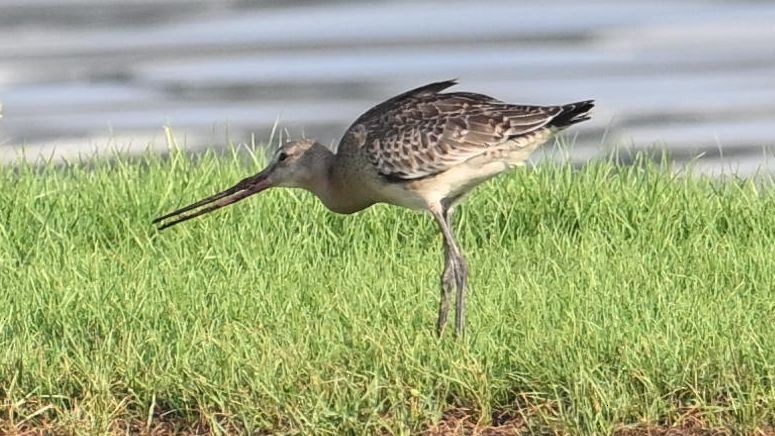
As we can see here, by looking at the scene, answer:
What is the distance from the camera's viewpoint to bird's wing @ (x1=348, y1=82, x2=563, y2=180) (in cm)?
794

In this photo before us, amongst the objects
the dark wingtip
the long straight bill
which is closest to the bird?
the dark wingtip

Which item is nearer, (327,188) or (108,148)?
(327,188)

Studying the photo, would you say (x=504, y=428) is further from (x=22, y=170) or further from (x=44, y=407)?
(x=22, y=170)

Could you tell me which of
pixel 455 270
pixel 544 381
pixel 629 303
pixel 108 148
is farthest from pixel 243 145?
pixel 544 381

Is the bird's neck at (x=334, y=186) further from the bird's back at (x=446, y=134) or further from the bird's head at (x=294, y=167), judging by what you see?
the bird's back at (x=446, y=134)

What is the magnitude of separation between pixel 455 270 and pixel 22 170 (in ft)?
11.5

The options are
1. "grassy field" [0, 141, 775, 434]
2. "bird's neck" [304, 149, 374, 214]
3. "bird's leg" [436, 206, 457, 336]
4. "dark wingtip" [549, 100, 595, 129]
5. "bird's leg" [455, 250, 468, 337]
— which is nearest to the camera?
"grassy field" [0, 141, 775, 434]

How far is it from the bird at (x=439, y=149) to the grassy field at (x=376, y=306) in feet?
1.16

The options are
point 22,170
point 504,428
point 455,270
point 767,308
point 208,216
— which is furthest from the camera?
point 22,170

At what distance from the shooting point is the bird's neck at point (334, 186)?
821 centimetres

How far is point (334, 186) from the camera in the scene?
8.29 m

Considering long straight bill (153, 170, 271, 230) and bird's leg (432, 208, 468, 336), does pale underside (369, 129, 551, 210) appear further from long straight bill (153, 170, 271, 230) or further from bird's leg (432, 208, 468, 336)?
long straight bill (153, 170, 271, 230)

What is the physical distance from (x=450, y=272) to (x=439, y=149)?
1.84 feet

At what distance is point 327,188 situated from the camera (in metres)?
8.33
